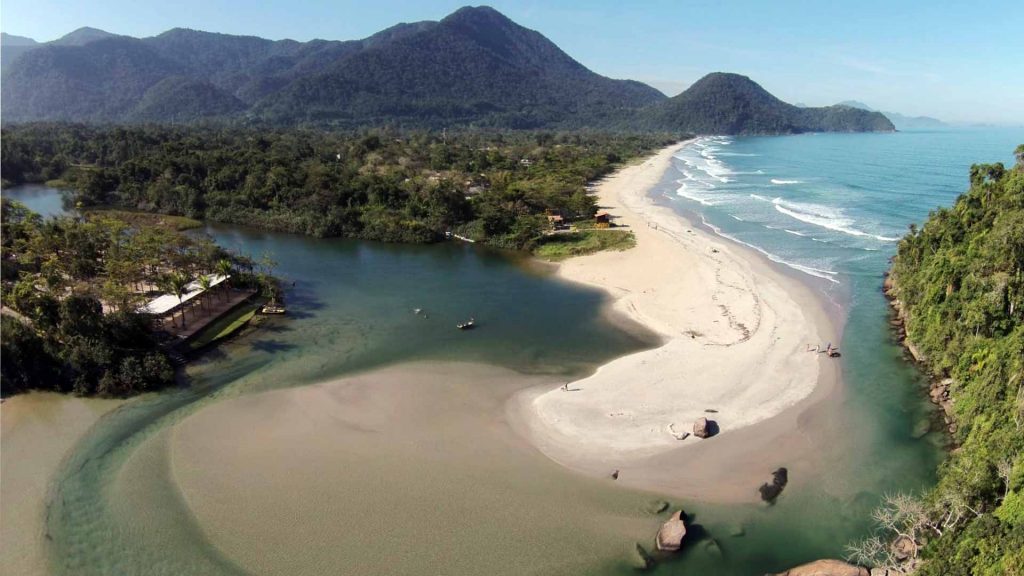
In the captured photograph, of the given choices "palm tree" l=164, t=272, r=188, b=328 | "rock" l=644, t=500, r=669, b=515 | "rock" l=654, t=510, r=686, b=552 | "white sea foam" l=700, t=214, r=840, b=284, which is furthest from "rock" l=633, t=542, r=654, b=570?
"white sea foam" l=700, t=214, r=840, b=284

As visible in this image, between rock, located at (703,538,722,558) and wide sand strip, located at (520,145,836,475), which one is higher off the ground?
wide sand strip, located at (520,145,836,475)

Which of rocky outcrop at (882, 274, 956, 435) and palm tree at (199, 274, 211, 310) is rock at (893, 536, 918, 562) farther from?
palm tree at (199, 274, 211, 310)

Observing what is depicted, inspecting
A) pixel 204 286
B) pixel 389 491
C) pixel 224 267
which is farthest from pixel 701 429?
pixel 224 267

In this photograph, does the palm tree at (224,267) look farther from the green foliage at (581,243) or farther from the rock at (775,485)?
the rock at (775,485)

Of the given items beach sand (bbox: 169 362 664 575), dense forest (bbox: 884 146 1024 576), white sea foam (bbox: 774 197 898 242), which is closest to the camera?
dense forest (bbox: 884 146 1024 576)

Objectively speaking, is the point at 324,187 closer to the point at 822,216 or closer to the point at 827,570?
the point at 822,216

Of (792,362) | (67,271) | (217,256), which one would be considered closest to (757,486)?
(792,362)
